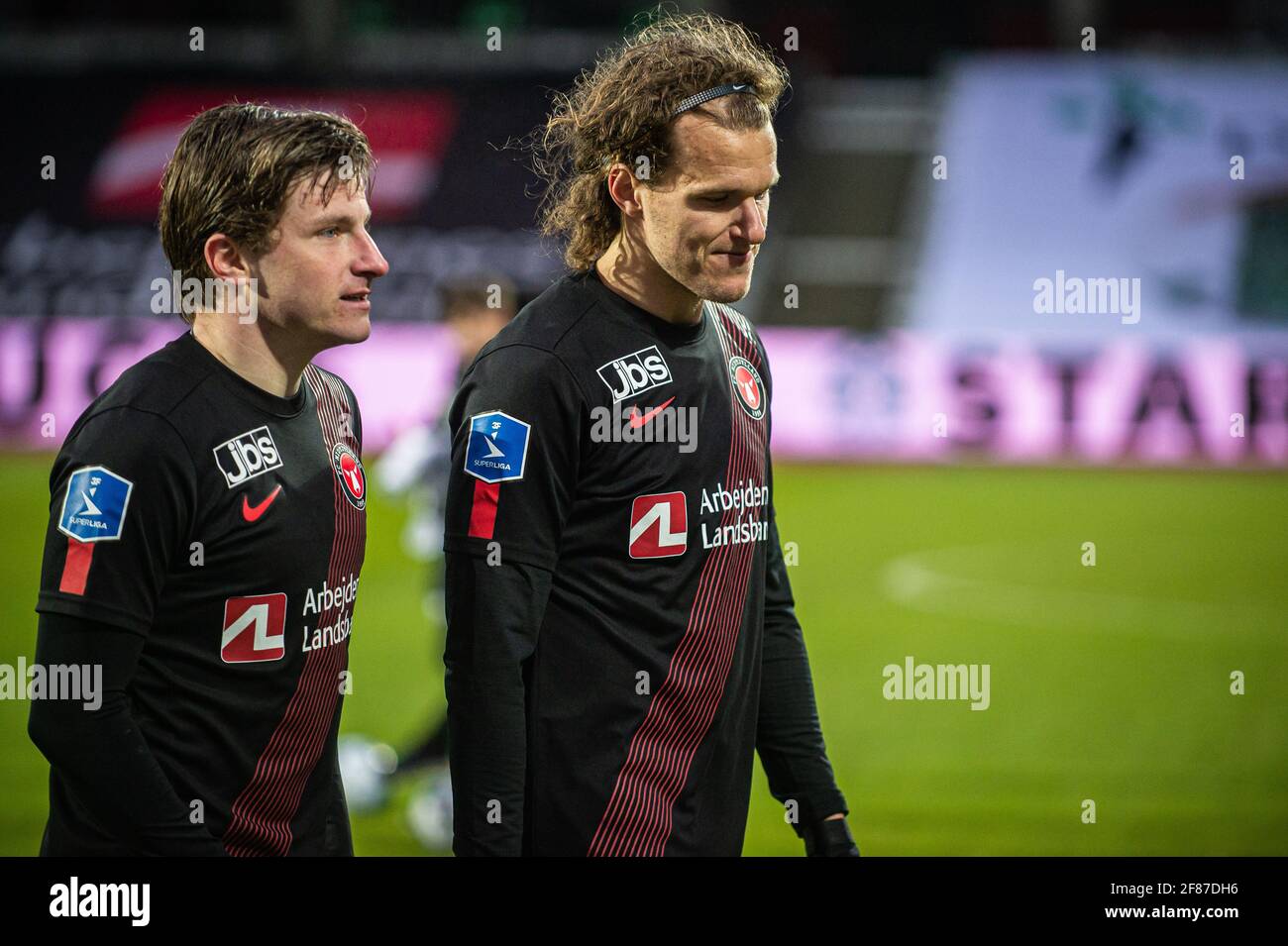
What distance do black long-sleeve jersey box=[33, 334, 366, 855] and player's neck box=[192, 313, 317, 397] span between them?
0.03 meters

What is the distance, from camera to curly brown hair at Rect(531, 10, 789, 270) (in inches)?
105

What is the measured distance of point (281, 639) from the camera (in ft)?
8.14

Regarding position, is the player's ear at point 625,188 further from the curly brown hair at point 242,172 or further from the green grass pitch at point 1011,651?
the green grass pitch at point 1011,651

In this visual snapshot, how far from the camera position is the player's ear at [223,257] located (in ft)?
8.40

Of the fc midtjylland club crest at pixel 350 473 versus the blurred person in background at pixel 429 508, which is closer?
the fc midtjylland club crest at pixel 350 473

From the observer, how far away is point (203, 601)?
2389 millimetres

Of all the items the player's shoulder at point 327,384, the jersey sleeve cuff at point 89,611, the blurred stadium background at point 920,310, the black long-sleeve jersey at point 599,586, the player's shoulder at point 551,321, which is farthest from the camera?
the blurred stadium background at point 920,310

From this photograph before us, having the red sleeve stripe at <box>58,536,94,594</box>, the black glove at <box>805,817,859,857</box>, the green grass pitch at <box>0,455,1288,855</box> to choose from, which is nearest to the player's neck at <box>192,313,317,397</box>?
the red sleeve stripe at <box>58,536,94,594</box>

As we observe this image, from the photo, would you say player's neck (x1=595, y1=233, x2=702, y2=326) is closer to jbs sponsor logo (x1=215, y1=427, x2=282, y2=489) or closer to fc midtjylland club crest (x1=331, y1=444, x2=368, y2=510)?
fc midtjylland club crest (x1=331, y1=444, x2=368, y2=510)

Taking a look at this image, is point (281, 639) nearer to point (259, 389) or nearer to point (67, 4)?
point (259, 389)

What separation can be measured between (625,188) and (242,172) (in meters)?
0.73

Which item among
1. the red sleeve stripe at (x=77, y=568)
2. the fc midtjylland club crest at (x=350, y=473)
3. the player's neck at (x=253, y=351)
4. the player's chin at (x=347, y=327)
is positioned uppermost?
the player's chin at (x=347, y=327)

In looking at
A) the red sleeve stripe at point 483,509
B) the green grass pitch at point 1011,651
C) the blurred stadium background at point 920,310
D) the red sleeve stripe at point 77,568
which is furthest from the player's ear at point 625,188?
the blurred stadium background at point 920,310

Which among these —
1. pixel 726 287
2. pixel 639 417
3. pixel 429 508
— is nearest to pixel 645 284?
pixel 726 287
